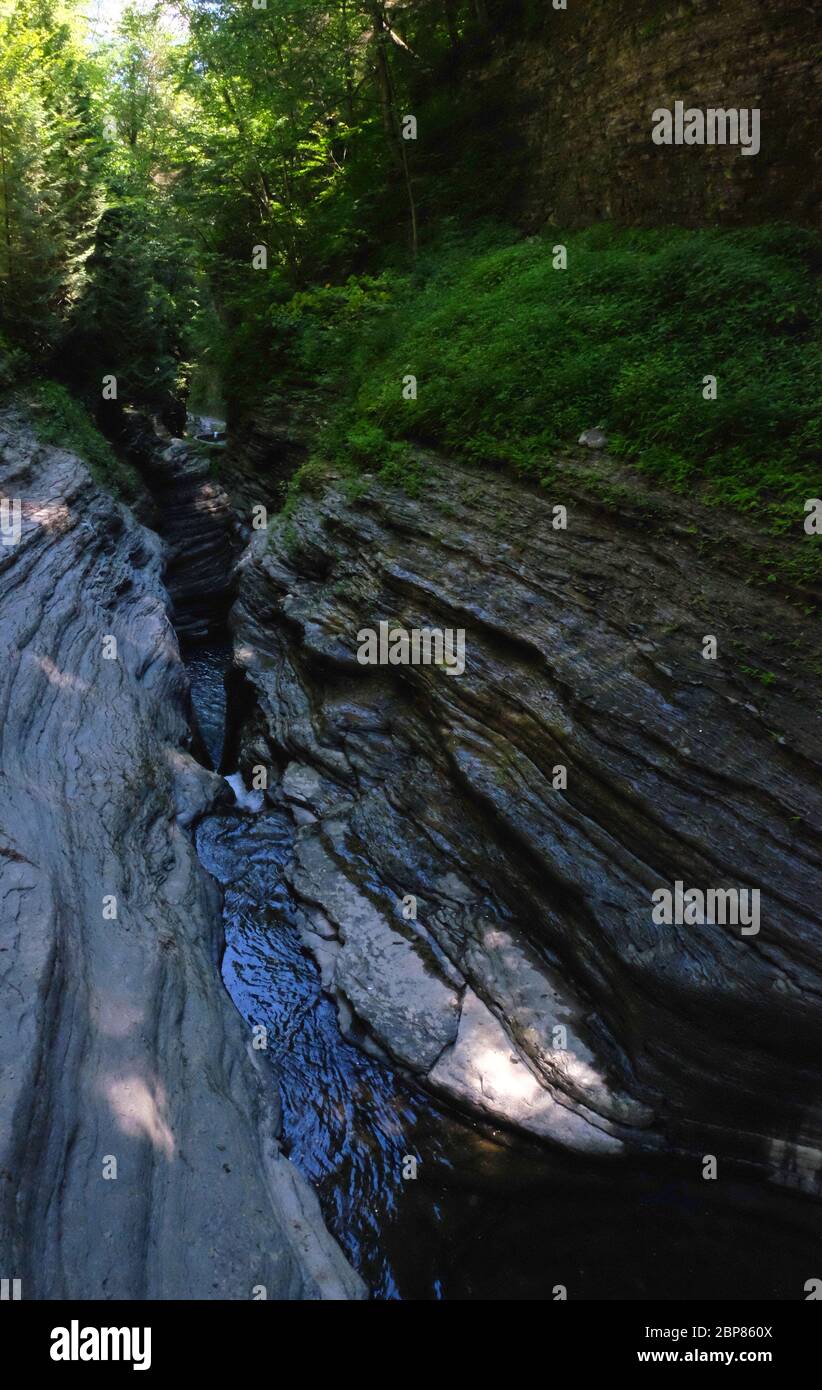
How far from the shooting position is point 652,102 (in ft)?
38.5

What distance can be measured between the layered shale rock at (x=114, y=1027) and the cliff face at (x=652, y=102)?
10.4 metres

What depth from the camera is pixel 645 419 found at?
9.11 m

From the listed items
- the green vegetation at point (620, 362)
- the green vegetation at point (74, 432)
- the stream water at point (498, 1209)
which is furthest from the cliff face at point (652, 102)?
the stream water at point (498, 1209)

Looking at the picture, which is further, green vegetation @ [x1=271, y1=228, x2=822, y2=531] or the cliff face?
the cliff face

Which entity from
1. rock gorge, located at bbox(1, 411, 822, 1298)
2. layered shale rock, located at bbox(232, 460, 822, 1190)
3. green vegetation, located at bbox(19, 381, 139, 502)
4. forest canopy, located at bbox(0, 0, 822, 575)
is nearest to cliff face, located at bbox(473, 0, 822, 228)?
forest canopy, located at bbox(0, 0, 822, 575)

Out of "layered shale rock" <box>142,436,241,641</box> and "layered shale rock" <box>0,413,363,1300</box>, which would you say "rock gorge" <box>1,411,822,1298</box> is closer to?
"layered shale rock" <box>0,413,363,1300</box>

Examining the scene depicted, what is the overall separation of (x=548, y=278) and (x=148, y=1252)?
12.6 meters

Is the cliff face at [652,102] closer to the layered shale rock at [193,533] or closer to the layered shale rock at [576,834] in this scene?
the layered shale rock at [576,834]

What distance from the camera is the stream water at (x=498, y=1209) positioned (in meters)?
5.66

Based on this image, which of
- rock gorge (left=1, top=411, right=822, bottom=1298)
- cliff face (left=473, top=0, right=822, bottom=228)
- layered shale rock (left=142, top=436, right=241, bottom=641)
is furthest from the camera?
layered shale rock (left=142, top=436, right=241, bottom=641)

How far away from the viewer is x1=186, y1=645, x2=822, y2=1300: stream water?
566 centimetres

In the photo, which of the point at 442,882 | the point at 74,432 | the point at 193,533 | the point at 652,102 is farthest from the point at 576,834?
the point at 193,533

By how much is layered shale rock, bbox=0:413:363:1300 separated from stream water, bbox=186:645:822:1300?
1.36 ft

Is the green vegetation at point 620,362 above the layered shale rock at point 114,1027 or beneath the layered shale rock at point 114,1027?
above
